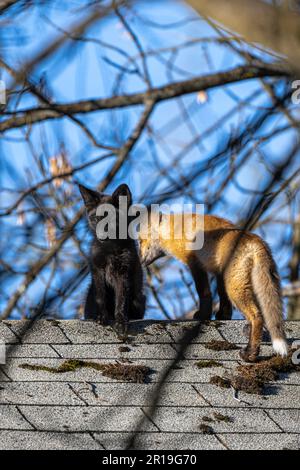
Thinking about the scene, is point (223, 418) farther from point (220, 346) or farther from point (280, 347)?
point (280, 347)

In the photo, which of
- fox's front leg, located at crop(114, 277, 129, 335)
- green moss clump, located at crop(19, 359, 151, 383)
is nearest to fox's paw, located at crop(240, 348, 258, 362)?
green moss clump, located at crop(19, 359, 151, 383)

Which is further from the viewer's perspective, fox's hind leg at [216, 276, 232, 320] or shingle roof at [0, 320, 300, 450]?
fox's hind leg at [216, 276, 232, 320]

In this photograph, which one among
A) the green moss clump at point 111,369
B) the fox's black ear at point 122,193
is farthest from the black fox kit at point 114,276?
the green moss clump at point 111,369

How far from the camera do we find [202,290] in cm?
676

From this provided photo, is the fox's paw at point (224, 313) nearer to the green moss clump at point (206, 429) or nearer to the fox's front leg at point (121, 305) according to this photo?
the fox's front leg at point (121, 305)

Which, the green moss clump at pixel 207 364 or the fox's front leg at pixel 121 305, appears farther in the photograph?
the fox's front leg at pixel 121 305

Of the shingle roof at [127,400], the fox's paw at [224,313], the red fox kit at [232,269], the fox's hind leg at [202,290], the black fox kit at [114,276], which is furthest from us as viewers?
the fox's hind leg at [202,290]

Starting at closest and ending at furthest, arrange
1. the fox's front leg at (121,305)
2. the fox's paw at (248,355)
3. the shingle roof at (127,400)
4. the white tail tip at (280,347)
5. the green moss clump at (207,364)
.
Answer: the shingle roof at (127,400) → the green moss clump at (207,364) → the fox's paw at (248,355) → the white tail tip at (280,347) → the fox's front leg at (121,305)

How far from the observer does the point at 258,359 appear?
180 inches

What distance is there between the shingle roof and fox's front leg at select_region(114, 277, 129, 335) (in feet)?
0.35

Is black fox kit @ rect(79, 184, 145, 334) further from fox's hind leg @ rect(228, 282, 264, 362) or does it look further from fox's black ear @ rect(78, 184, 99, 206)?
fox's hind leg @ rect(228, 282, 264, 362)

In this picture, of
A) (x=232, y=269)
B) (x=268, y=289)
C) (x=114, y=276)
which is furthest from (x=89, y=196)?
(x=268, y=289)

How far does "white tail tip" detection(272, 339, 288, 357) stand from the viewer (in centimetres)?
461

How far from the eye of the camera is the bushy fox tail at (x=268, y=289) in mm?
5297
